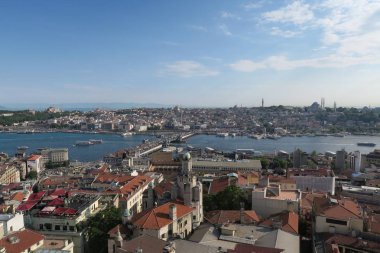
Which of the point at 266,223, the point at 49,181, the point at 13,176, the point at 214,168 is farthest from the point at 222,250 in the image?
the point at 13,176

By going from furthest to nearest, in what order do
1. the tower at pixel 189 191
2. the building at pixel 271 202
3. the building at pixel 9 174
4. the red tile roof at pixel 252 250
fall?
the building at pixel 9 174, the building at pixel 271 202, the tower at pixel 189 191, the red tile roof at pixel 252 250

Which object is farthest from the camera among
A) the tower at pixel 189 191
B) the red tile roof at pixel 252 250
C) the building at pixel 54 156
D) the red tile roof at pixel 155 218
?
the building at pixel 54 156

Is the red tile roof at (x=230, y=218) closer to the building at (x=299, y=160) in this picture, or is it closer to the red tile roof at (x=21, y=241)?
the red tile roof at (x=21, y=241)

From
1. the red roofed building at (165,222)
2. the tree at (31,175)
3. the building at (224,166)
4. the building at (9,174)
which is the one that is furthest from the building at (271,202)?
the tree at (31,175)

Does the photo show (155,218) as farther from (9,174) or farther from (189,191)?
(9,174)

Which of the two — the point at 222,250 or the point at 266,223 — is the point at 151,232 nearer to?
the point at 222,250

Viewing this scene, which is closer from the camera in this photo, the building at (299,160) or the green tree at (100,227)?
the green tree at (100,227)
